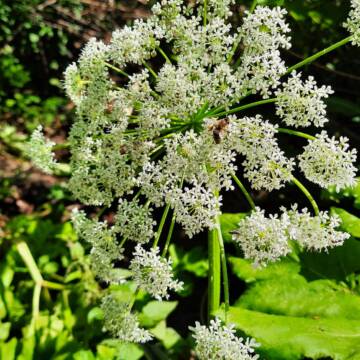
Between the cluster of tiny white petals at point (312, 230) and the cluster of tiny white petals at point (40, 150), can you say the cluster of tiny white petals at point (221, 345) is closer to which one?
the cluster of tiny white petals at point (312, 230)

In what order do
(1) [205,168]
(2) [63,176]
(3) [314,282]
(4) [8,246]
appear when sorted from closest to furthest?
(1) [205,168], (3) [314,282], (4) [8,246], (2) [63,176]

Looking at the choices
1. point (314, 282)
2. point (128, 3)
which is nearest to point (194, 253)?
point (314, 282)

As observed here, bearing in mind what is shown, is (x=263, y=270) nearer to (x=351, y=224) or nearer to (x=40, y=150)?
(x=351, y=224)

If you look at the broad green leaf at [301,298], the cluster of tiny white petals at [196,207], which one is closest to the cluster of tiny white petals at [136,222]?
the cluster of tiny white petals at [196,207]

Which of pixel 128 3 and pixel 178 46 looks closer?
pixel 178 46

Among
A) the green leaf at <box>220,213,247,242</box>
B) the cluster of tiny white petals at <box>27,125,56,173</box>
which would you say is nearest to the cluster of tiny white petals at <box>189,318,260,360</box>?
the green leaf at <box>220,213,247,242</box>

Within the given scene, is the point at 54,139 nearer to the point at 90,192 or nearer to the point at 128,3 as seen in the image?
the point at 128,3

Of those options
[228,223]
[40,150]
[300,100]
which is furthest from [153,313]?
[300,100]
